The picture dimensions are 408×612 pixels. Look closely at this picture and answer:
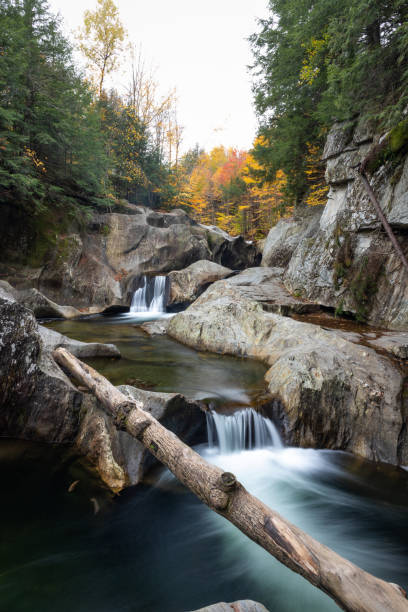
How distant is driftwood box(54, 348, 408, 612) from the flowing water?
1.26 metres

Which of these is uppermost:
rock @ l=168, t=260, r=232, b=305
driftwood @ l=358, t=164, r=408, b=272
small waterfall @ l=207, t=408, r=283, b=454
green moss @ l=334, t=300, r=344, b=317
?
driftwood @ l=358, t=164, r=408, b=272

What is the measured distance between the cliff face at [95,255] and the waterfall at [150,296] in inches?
17.9

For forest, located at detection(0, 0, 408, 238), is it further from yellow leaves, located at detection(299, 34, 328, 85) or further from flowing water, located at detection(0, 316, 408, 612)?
flowing water, located at detection(0, 316, 408, 612)

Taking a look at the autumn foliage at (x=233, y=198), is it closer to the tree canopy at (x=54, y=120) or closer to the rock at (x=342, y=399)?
the tree canopy at (x=54, y=120)

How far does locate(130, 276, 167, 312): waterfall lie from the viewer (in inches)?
516

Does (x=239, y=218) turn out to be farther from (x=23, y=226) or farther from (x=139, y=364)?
(x=139, y=364)

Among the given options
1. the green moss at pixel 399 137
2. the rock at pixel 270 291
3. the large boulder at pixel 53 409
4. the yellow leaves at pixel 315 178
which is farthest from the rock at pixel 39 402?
the yellow leaves at pixel 315 178

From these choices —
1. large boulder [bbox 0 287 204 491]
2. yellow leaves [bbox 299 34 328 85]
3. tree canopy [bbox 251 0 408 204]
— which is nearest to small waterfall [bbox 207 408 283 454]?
large boulder [bbox 0 287 204 491]

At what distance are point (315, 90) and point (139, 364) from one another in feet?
38.5

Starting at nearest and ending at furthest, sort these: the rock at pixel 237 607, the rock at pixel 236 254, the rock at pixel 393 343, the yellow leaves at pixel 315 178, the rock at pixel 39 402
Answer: the rock at pixel 237 607 → the rock at pixel 39 402 → the rock at pixel 393 343 → the yellow leaves at pixel 315 178 → the rock at pixel 236 254

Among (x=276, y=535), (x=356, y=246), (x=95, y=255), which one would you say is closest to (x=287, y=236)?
(x=356, y=246)

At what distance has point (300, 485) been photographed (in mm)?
3947

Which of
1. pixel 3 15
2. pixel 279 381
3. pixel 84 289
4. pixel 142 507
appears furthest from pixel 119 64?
pixel 142 507

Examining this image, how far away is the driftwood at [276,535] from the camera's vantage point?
1249 mm
